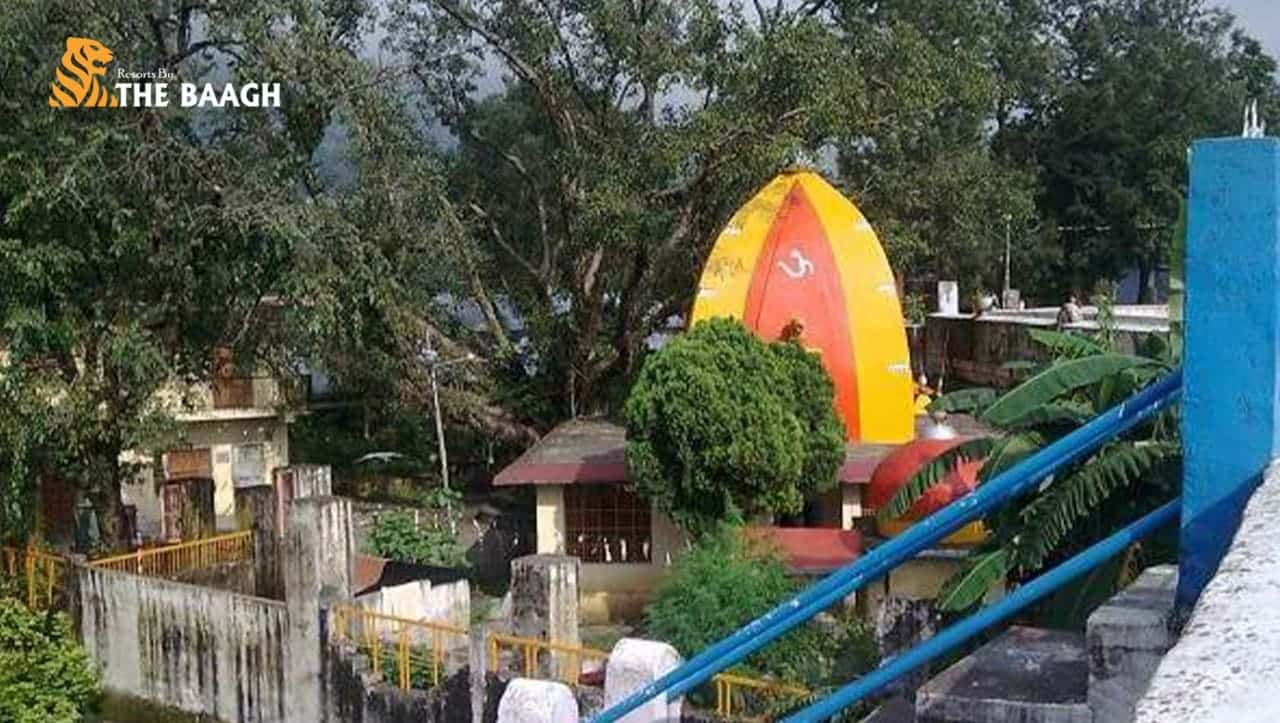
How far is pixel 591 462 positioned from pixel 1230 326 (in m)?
14.7

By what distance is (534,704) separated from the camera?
7746 mm

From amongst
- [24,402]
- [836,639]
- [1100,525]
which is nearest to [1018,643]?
[1100,525]

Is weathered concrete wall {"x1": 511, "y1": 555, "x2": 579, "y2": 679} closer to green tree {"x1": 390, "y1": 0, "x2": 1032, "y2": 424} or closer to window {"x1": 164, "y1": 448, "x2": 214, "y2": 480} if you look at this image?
green tree {"x1": 390, "y1": 0, "x2": 1032, "y2": 424}

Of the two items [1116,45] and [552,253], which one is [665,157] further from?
[1116,45]

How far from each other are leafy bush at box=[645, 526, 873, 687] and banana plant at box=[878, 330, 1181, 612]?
286 centimetres

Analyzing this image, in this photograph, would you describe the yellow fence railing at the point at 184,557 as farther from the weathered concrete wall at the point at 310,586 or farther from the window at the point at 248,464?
the window at the point at 248,464

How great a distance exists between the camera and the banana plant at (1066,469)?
716 cm

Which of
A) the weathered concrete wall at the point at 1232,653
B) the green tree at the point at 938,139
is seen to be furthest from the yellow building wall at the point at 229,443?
the weathered concrete wall at the point at 1232,653

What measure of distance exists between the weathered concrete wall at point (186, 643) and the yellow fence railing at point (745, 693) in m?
5.17

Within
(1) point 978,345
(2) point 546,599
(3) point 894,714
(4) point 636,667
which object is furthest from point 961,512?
(1) point 978,345

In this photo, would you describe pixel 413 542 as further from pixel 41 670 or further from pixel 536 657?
pixel 536 657

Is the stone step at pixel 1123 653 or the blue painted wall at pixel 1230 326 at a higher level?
the blue painted wall at pixel 1230 326

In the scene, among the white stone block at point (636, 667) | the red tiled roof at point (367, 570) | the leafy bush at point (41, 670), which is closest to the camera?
the white stone block at point (636, 667)

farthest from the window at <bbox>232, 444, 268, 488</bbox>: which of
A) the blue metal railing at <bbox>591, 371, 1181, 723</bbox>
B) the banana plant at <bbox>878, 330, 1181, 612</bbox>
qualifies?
the blue metal railing at <bbox>591, 371, 1181, 723</bbox>
